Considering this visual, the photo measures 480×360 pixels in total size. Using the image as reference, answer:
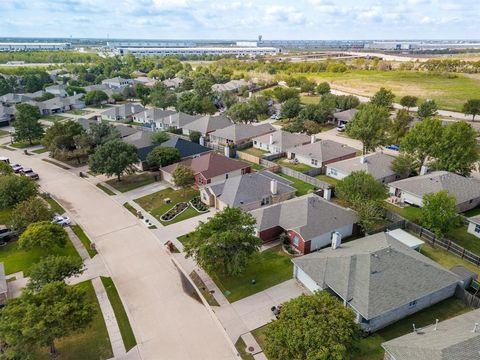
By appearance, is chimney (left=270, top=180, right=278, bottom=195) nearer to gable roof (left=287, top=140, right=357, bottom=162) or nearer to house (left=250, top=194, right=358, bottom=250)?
house (left=250, top=194, right=358, bottom=250)

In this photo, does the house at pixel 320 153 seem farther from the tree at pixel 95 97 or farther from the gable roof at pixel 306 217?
the tree at pixel 95 97

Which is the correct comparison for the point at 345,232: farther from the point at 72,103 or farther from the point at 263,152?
the point at 72,103

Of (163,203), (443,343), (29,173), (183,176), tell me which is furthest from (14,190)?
(443,343)

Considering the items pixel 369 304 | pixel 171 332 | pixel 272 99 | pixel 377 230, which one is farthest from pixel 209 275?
pixel 272 99

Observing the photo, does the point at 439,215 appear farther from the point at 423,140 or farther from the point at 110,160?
the point at 110,160

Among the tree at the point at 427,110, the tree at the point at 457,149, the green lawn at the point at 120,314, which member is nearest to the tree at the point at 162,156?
the green lawn at the point at 120,314

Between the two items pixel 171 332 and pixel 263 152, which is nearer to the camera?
pixel 171 332
